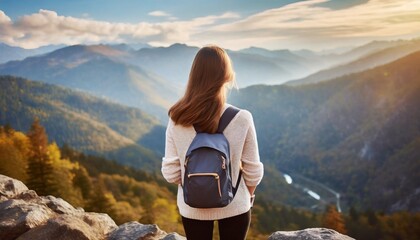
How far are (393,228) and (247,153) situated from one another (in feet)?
371

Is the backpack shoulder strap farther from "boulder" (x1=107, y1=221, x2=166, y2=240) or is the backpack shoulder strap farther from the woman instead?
"boulder" (x1=107, y1=221, x2=166, y2=240)

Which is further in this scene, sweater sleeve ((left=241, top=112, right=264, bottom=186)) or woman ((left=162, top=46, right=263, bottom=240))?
sweater sleeve ((left=241, top=112, right=264, bottom=186))

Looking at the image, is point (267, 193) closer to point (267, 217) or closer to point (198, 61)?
point (267, 217)

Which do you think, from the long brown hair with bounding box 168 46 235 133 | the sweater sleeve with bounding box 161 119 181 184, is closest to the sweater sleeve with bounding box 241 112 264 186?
the long brown hair with bounding box 168 46 235 133

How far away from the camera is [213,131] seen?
4059 mm

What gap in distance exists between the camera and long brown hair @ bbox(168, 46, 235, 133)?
4.03m

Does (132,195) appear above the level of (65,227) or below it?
below

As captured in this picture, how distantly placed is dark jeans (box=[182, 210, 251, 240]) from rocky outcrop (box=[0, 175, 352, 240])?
2.93 m

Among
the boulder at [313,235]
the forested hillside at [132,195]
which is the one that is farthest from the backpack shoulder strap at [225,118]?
the forested hillside at [132,195]

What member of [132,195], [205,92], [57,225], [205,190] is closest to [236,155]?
[205,190]

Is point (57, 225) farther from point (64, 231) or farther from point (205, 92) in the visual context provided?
point (205, 92)

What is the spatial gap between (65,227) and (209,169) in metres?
4.59

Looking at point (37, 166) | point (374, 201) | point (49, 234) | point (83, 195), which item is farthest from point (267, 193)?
point (49, 234)

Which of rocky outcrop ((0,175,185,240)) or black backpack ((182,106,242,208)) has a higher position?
black backpack ((182,106,242,208))
